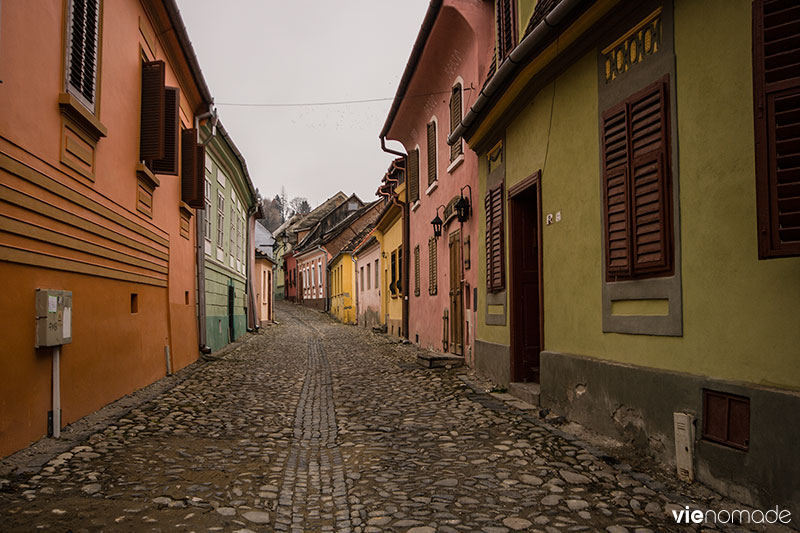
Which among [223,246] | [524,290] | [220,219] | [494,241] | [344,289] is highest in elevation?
[220,219]

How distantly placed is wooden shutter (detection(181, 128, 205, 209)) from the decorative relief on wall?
7651 mm

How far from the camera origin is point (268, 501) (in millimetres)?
3961

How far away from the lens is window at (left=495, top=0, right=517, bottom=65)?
27.3 ft

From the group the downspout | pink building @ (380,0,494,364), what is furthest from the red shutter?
the downspout

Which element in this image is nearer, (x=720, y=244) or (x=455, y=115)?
(x=720, y=244)

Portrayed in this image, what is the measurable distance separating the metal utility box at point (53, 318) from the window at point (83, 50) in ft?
6.18

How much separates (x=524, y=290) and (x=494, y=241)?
98 centimetres

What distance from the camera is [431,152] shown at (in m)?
14.4

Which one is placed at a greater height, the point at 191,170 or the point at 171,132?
the point at 171,132

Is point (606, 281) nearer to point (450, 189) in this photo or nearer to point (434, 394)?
point (434, 394)

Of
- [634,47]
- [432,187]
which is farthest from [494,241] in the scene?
[432,187]

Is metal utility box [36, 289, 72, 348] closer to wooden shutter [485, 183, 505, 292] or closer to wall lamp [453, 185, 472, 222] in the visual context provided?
wooden shutter [485, 183, 505, 292]

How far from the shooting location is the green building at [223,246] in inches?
538

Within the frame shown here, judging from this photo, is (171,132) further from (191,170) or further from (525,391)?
(525,391)
